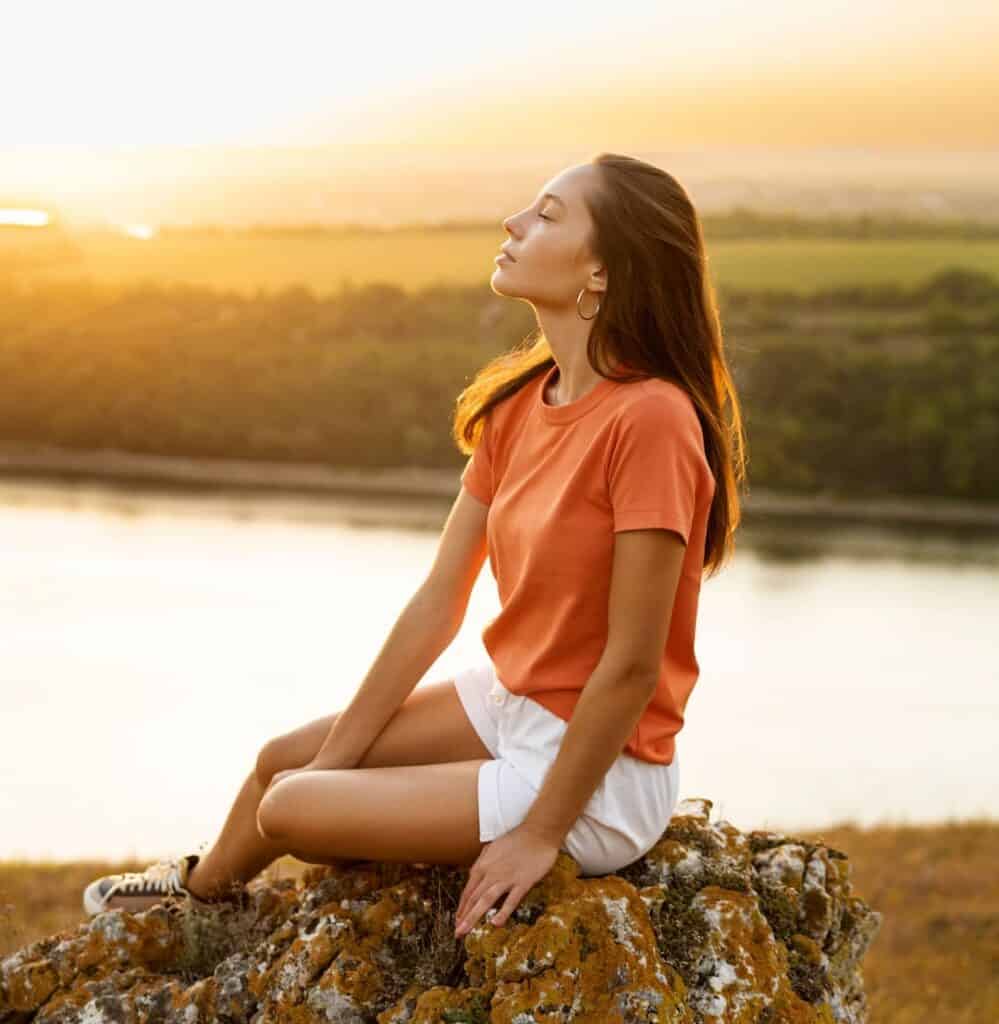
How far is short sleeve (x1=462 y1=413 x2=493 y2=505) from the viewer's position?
3.15 meters

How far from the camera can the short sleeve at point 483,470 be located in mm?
3146

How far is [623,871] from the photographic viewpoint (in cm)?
303

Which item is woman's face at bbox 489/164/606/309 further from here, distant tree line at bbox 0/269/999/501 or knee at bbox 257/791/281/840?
distant tree line at bbox 0/269/999/501

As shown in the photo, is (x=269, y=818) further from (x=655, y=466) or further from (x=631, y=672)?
(x=655, y=466)

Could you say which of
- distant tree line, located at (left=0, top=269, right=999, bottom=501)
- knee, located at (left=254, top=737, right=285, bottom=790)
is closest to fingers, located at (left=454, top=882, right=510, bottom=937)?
knee, located at (left=254, top=737, right=285, bottom=790)

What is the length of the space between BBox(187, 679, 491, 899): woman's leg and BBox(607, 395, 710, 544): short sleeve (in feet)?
2.15

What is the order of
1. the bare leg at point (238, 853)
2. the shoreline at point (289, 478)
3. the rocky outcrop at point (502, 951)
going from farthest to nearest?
the shoreline at point (289, 478), the bare leg at point (238, 853), the rocky outcrop at point (502, 951)

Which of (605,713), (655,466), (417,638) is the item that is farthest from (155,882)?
(655,466)

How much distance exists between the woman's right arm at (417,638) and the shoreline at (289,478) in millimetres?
33434

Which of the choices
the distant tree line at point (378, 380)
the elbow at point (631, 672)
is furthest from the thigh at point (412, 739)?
the distant tree line at point (378, 380)

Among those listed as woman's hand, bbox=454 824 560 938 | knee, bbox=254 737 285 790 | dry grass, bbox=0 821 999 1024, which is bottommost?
dry grass, bbox=0 821 999 1024

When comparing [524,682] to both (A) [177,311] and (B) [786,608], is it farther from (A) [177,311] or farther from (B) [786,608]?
(A) [177,311]

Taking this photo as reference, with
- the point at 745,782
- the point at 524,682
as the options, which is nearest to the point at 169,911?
the point at 524,682

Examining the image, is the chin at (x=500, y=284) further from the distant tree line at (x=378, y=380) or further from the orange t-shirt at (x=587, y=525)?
the distant tree line at (x=378, y=380)
